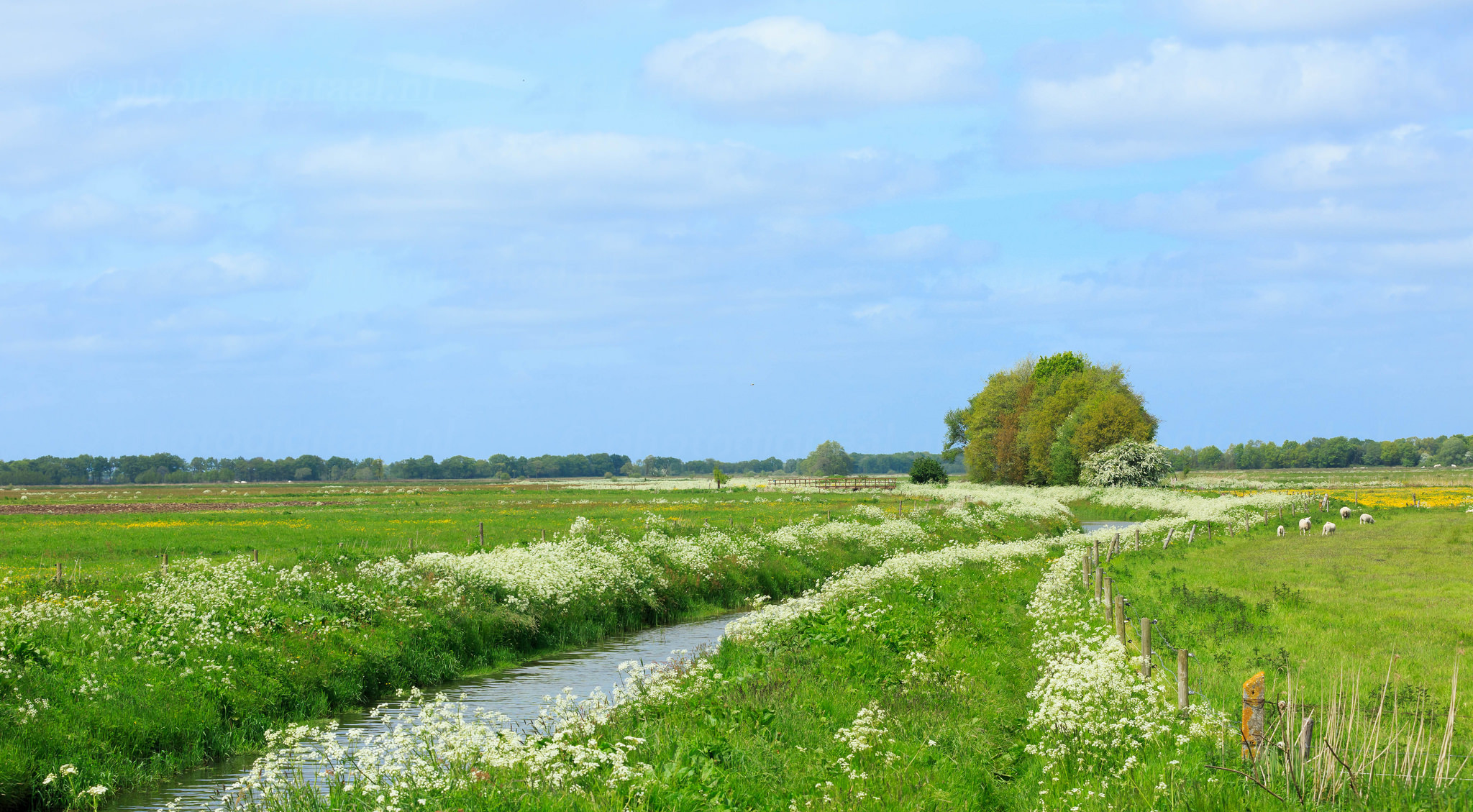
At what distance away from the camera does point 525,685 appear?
67.4 ft

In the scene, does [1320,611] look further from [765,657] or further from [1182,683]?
[1182,683]

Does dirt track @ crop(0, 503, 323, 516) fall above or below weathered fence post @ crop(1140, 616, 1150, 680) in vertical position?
below

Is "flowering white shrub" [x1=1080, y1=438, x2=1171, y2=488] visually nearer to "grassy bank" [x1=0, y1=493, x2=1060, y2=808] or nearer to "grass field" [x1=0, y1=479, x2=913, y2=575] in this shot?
"grass field" [x1=0, y1=479, x2=913, y2=575]

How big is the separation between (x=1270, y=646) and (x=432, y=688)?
632 inches

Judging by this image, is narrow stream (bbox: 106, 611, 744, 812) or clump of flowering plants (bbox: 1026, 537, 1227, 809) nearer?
clump of flowering plants (bbox: 1026, 537, 1227, 809)

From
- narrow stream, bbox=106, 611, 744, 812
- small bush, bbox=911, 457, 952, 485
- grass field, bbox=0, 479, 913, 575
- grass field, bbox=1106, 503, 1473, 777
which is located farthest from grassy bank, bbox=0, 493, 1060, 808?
small bush, bbox=911, 457, 952, 485

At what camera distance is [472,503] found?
260 ft

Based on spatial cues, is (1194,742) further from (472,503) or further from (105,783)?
(472,503)

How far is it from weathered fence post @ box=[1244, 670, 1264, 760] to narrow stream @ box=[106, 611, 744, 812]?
8794 mm

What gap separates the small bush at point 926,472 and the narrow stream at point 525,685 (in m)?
80.7

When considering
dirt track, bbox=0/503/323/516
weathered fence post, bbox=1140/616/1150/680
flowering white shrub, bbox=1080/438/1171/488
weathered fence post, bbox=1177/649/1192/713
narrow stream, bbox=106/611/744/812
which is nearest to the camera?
weathered fence post, bbox=1177/649/1192/713

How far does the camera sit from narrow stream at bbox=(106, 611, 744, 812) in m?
13.8

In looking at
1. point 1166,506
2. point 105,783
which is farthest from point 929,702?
point 1166,506

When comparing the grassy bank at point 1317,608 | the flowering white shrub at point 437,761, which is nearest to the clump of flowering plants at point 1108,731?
the grassy bank at point 1317,608
